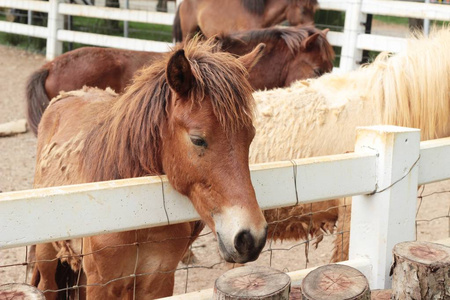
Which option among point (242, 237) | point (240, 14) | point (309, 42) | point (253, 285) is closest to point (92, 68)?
point (309, 42)

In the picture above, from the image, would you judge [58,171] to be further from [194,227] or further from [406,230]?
[406,230]

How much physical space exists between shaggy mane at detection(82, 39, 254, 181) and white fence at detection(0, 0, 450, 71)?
125 inches

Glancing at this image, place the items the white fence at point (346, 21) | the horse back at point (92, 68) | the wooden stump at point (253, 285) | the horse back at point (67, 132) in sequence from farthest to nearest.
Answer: the white fence at point (346, 21) → the horse back at point (92, 68) → the horse back at point (67, 132) → the wooden stump at point (253, 285)

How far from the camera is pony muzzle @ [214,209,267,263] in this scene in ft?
6.04

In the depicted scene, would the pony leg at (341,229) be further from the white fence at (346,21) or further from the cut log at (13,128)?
the cut log at (13,128)

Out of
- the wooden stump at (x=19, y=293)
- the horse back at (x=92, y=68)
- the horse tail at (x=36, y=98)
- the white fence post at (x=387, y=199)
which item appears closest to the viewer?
the wooden stump at (x=19, y=293)

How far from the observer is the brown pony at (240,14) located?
26.0 ft

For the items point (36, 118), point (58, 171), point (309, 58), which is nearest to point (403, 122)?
point (58, 171)

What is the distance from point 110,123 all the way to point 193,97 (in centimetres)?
59

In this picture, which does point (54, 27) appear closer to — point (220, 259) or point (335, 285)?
point (220, 259)

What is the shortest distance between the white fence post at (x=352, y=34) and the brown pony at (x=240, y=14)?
1.66 feet

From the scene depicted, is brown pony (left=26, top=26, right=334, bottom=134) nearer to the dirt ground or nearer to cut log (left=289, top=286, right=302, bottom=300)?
the dirt ground

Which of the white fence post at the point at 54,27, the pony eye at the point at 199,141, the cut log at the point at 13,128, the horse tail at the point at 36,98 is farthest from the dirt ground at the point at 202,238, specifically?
the white fence post at the point at 54,27

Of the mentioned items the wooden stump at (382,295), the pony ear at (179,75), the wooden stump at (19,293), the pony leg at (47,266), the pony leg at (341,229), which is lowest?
the pony leg at (47,266)
